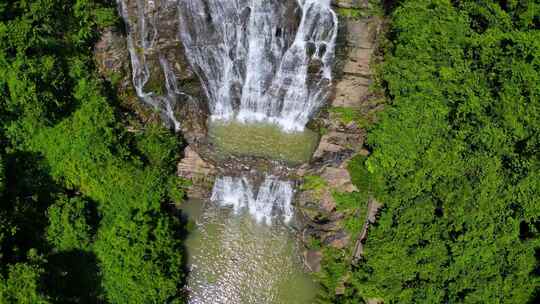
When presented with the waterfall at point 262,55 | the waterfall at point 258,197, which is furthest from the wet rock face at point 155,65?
the waterfall at point 258,197

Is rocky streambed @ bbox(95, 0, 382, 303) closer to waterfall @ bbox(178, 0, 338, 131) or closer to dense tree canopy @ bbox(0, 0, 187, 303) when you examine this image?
waterfall @ bbox(178, 0, 338, 131)

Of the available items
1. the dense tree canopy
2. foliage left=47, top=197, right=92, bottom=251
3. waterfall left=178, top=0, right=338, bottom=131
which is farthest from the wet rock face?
foliage left=47, top=197, right=92, bottom=251

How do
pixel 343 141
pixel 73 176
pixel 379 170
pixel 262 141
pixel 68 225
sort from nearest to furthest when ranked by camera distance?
pixel 68 225, pixel 73 176, pixel 379 170, pixel 343 141, pixel 262 141

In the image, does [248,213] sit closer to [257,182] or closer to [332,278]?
[257,182]

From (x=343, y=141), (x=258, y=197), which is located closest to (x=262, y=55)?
(x=343, y=141)

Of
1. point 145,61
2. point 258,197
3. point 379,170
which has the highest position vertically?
point 145,61

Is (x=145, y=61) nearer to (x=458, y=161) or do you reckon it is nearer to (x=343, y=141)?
(x=343, y=141)
